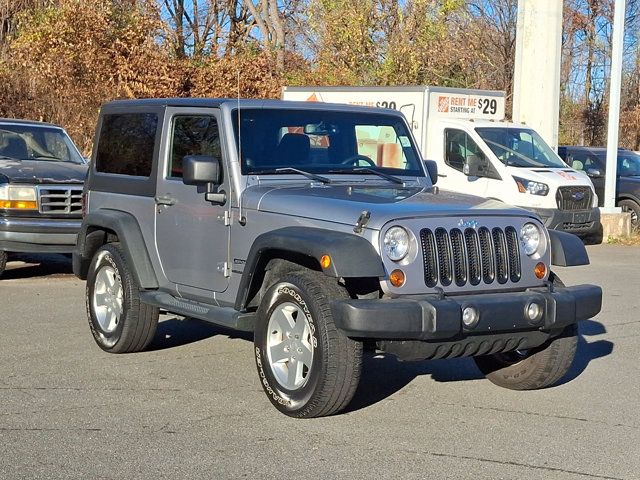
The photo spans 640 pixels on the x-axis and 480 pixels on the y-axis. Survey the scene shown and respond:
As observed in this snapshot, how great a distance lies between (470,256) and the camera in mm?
6266

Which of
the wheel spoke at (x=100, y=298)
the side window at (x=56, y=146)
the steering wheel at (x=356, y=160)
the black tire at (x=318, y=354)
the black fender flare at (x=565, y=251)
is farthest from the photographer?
the side window at (x=56, y=146)

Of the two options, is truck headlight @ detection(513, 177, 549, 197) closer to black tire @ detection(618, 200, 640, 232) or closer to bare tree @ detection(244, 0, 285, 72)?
black tire @ detection(618, 200, 640, 232)

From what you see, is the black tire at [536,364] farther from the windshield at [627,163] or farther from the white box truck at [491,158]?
the windshield at [627,163]

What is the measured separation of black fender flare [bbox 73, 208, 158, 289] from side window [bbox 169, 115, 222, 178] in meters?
0.55

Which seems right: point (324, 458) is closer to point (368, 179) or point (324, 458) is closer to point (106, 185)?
point (368, 179)

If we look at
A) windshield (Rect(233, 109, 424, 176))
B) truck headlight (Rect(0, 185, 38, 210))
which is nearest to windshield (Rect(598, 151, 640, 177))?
truck headlight (Rect(0, 185, 38, 210))

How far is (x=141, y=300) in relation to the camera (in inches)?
306

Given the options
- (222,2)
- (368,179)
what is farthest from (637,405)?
(222,2)

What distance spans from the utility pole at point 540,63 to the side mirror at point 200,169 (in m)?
15.5

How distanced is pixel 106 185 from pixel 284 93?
41.0ft

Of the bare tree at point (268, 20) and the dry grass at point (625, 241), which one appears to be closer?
the dry grass at point (625, 241)

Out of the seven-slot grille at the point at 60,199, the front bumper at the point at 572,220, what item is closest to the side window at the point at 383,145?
the seven-slot grille at the point at 60,199

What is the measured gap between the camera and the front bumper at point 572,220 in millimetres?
16438

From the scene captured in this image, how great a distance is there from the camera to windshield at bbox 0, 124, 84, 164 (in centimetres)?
1311
